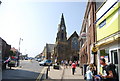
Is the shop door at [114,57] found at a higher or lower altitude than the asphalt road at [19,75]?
higher

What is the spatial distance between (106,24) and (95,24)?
2.79m

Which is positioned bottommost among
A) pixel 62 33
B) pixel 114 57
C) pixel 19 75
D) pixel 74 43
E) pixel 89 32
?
pixel 19 75

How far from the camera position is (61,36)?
62219mm

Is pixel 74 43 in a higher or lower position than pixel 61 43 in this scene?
higher

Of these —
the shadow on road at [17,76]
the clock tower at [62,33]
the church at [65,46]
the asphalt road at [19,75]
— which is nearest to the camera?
the shadow on road at [17,76]

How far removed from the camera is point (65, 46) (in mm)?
60469

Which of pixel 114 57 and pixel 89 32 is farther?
pixel 89 32

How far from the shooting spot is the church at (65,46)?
5821cm

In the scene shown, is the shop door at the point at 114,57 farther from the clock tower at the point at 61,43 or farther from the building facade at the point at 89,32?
the clock tower at the point at 61,43

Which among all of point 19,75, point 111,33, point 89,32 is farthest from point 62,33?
point 111,33

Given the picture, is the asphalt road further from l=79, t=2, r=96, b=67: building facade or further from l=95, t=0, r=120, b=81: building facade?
l=95, t=0, r=120, b=81: building facade

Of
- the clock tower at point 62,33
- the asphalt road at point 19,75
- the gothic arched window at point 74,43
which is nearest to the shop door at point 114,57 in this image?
the asphalt road at point 19,75

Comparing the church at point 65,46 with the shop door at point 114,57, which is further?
the church at point 65,46

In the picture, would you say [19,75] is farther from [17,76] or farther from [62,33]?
[62,33]
